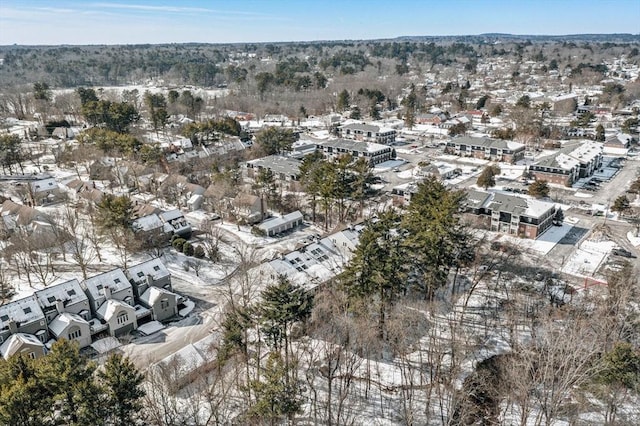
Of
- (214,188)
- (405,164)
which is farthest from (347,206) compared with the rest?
(405,164)

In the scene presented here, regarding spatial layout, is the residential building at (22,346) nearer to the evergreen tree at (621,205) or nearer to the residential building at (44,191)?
the residential building at (44,191)

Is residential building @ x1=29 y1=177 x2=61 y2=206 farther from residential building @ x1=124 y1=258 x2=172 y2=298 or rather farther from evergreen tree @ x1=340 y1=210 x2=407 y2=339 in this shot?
evergreen tree @ x1=340 y1=210 x2=407 y2=339

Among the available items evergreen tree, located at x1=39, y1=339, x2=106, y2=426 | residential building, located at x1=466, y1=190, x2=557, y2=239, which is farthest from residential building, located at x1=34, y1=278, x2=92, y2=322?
residential building, located at x1=466, y1=190, x2=557, y2=239

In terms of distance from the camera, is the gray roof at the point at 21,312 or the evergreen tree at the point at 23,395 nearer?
the evergreen tree at the point at 23,395

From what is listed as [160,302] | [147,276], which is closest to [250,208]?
[147,276]

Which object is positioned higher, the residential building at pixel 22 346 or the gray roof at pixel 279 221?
the gray roof at pixel 279 221

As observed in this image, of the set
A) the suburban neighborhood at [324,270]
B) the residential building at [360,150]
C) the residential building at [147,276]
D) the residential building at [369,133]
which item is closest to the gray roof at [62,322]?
the suburban neighborhood at [324,270]
